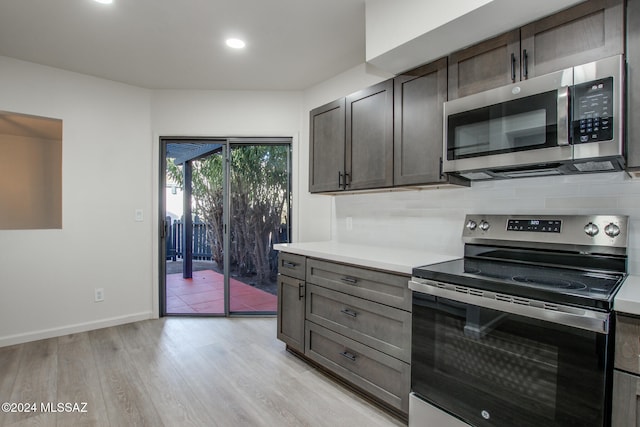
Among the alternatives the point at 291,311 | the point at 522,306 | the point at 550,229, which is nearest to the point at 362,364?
the point at 291,311

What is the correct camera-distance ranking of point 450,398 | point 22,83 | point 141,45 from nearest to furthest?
point 450,398, point 141,45, point 22,83

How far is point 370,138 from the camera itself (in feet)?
7.93

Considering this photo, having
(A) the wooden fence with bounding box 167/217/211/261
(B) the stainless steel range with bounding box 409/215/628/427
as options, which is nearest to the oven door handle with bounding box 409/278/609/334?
(B) the stainless steel range with bounding box 409/215/628/427

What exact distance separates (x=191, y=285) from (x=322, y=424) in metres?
3.24

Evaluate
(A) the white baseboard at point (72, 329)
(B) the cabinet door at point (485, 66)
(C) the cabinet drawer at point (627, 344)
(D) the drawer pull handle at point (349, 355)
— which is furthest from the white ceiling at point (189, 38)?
(A) the white baseboard at point (72, 329)

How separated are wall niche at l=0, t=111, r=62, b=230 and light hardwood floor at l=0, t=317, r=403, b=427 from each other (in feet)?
7.22

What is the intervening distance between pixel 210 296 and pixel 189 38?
2.97 metres

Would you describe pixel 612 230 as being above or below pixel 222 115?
below

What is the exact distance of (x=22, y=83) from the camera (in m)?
2.94

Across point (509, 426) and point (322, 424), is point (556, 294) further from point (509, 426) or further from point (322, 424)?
point (322, 424)

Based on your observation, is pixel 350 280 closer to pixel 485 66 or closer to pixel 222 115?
pixel 485 66

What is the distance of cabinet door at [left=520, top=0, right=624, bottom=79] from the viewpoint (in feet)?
4.47

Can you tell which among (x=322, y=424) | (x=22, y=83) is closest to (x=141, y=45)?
(x=22, y=83)

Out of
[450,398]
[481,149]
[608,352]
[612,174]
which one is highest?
[481,149]
